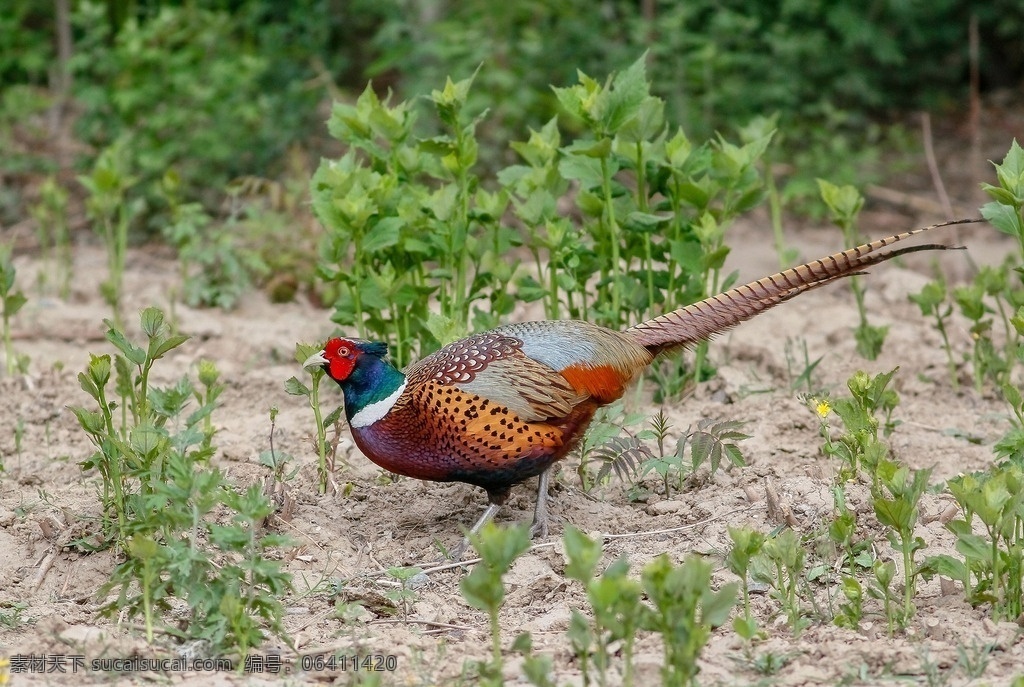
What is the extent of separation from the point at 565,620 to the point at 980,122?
23.9 ft

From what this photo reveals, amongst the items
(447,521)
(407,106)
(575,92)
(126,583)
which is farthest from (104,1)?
(126,583)

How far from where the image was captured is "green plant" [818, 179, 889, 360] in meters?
5.42

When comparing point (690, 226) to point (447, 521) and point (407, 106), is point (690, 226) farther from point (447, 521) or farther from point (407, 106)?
Answer: point (447, 521)

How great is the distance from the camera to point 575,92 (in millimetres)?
4879

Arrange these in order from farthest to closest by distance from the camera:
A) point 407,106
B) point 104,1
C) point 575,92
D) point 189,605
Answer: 1. point 104,1
2. point 407,106
3. point 575,92
4. point 189,605

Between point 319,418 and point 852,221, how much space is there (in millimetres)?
2324

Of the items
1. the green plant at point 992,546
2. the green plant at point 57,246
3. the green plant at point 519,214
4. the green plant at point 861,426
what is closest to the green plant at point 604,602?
the green plant at point 992,546

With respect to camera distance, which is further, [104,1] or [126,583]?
[104,1]

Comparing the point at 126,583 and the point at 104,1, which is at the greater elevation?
the point at 104,1

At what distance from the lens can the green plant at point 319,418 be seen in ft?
14.9

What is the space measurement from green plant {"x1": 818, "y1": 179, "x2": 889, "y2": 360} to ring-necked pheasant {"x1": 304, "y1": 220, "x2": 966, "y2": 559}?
0.85 metres

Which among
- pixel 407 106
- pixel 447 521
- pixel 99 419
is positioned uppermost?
pixel 407 106

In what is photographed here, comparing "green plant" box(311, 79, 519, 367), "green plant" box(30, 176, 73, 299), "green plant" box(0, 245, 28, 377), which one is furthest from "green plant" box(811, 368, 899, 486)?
"green plant" box(30, 176, 73, 299)

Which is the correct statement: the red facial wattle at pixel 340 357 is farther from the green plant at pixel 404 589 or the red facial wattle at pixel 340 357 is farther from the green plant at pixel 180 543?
the green plant at pixel 404 589
